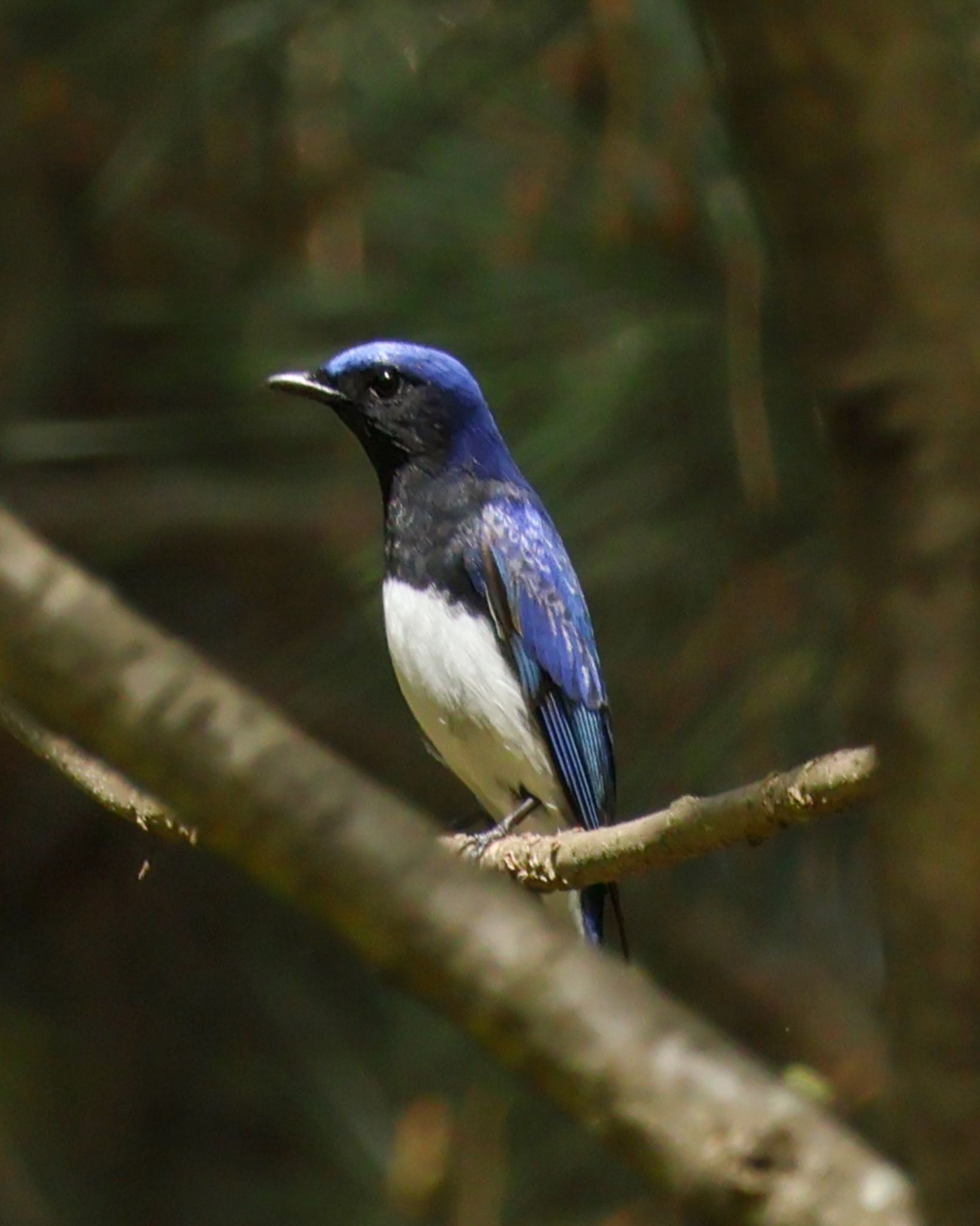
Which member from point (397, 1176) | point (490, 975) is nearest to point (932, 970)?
point (490, 975)

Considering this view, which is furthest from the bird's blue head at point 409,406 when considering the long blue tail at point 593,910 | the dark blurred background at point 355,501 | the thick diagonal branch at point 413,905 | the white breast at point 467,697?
→ the thick diagonal branch at point 413,905

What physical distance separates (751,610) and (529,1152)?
1254 mm

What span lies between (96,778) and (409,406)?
126 cm

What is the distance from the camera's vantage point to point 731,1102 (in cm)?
91

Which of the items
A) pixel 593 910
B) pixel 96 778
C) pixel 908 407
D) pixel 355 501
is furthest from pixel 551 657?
pixel 908 407

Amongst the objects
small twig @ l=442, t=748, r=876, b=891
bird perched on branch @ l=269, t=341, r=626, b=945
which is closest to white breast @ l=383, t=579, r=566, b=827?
bird perched on branch @ l=269, t=341, r=626, b=945

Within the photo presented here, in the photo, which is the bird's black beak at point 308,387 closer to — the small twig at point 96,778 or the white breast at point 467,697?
the white breast at point 467,697

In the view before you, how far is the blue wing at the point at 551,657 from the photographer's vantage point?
3.17 meters

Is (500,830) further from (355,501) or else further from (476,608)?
(355,501)

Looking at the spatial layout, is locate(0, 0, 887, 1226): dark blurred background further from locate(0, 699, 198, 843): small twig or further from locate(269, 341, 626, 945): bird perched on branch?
locate(0, 699, 198, 843): small twig

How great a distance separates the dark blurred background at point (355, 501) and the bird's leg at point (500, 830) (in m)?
0.39

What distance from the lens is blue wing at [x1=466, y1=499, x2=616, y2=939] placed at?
3.17 meters

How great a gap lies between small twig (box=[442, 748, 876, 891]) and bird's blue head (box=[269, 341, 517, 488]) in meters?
1.18

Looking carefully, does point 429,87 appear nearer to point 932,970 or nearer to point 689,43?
point 689,43
